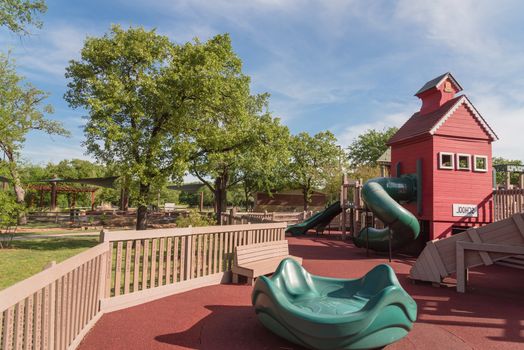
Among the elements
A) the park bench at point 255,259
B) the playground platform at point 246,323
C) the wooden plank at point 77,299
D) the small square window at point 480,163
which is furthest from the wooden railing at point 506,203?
the wooden plank at point 77,299

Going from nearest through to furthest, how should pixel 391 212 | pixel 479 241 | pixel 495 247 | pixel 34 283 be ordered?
pixel 34 283
pixel 495 247
pixel 479 241
pixel 391 212

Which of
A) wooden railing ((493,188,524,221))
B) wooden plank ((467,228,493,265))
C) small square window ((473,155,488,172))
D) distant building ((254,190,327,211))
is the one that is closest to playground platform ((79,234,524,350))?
wooden plank ((467,228,493,265))

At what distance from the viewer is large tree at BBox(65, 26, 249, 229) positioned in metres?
12.8

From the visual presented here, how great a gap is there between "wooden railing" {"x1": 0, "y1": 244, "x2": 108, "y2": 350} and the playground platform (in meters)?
0.36

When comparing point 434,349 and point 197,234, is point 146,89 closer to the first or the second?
point 197,234

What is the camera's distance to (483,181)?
1306cm

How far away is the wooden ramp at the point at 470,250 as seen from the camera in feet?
22.5

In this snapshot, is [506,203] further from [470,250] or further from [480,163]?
[470,250]

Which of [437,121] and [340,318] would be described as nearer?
[340,318]

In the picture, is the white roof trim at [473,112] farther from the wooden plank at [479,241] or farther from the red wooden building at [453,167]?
the wooden plank at [479,241]

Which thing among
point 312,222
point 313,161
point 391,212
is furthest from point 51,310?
point 313,161

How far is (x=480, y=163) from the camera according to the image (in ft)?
43.2

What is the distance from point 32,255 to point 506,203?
1617 centimetres

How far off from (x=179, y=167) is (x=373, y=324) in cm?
1035
